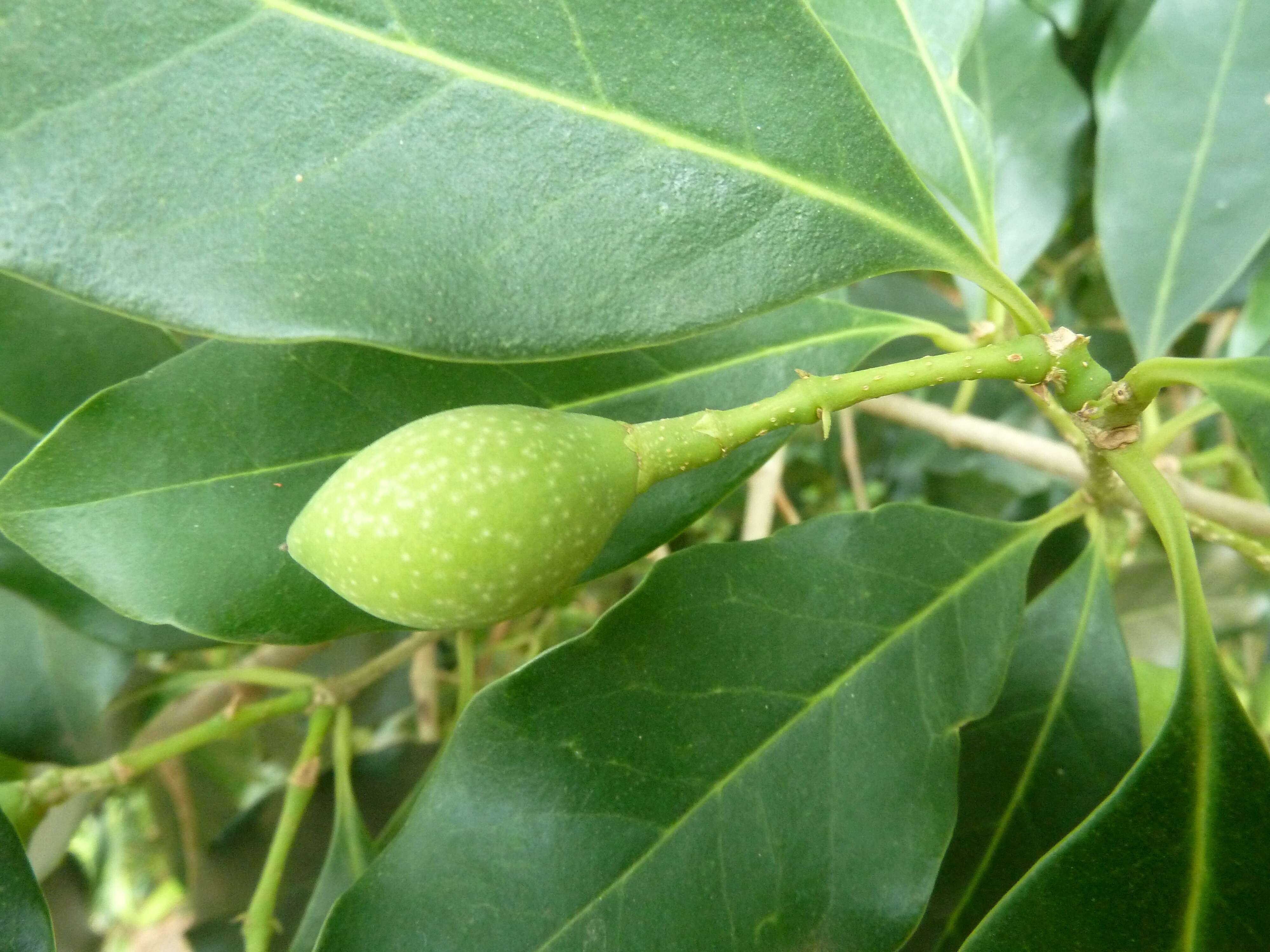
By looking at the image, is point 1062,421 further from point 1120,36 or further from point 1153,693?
point 1120,36

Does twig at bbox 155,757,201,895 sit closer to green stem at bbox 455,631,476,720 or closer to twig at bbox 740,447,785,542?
green stem at bbox 455,631,476,720

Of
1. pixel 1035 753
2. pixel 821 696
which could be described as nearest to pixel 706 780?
pixel 821 696

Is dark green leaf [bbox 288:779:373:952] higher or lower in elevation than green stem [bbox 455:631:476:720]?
lower

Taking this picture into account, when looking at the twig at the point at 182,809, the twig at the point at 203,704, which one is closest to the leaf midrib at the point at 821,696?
the twig at the point at 203,704

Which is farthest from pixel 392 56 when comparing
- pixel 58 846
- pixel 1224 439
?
pixel 1224 439

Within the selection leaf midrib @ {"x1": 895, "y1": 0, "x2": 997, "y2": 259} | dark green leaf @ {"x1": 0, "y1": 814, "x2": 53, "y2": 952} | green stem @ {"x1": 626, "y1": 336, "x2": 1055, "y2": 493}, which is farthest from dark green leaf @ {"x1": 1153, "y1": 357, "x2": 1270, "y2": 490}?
dark green leaf @ {"x1": 0, "y1": 814, "x2": 53, "y2": 952}

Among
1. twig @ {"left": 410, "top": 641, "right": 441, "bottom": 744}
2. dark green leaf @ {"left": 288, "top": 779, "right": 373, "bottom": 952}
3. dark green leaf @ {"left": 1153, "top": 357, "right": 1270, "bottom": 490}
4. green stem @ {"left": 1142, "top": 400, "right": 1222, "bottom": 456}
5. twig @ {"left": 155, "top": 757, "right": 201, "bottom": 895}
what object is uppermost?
dark green leaf @ {"left": 1153, "top": 357, "right": 1270, "bottom": 490}

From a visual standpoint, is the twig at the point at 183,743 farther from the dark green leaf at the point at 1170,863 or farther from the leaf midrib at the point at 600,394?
the dark green leaf at the point at 1170,863
